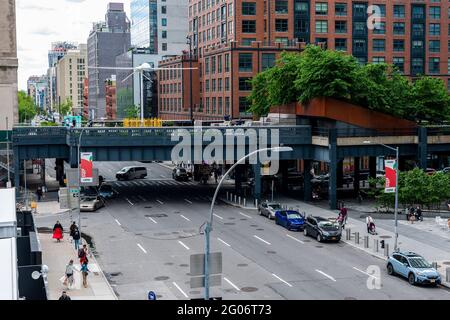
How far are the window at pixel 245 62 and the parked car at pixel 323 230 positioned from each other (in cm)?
5123

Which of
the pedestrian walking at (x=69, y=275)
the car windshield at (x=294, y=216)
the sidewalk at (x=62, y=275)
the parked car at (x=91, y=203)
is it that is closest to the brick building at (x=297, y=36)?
the parked car at (x=91, y=203)

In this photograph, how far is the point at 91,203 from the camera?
5522 centimetres

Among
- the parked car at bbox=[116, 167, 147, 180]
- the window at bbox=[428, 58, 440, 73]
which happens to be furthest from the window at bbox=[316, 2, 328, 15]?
the parked car at bbox=[116, 167, 147, 180]

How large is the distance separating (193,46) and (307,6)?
108 feet

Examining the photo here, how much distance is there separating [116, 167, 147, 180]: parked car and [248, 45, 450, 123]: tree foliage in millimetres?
17252

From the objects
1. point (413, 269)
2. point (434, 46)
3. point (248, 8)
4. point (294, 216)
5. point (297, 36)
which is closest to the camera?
point (413, 269)

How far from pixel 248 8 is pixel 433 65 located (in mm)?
35501

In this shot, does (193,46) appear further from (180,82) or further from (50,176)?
(50,176)

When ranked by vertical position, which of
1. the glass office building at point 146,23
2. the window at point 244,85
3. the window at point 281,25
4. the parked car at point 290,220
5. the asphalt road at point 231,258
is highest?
the glass office building at point 146,23

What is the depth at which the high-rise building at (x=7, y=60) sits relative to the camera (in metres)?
79.9

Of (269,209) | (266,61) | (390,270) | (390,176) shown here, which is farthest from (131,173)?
(390,270)

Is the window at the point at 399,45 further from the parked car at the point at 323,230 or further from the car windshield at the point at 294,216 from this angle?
the parked car at the point at 323,230

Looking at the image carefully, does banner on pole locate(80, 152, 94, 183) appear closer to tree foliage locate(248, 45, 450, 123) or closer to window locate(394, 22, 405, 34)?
tree foliage locate(248, 45, 450, 123)

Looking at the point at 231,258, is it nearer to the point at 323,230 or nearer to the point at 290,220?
the point at 323,230
